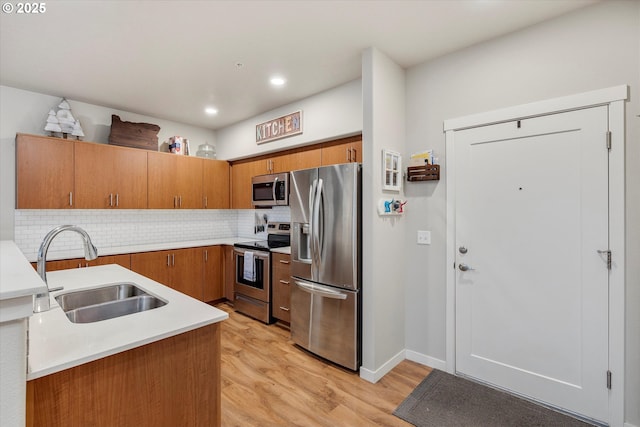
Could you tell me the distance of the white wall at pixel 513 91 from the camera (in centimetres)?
186

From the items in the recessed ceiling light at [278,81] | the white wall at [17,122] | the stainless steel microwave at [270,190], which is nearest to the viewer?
the recessed ceiling light at [278,81]

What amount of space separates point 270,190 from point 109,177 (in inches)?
75.6

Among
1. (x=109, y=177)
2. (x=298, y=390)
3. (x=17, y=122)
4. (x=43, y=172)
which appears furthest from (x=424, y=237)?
(x=17, y=122)

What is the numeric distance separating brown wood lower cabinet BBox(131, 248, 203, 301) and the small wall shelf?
2.97 metres

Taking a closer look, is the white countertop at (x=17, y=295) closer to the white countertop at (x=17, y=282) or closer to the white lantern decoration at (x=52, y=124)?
the white countertop at (x=17, y=282)

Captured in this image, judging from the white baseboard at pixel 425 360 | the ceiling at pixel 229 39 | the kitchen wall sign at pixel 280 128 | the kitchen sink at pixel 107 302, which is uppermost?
the ceiling at pixel 229 39

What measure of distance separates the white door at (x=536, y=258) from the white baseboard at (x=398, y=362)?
212 millimetres

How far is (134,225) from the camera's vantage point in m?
4.14

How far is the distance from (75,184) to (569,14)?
4.77m

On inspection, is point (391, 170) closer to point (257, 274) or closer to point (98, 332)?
point (257, 274)

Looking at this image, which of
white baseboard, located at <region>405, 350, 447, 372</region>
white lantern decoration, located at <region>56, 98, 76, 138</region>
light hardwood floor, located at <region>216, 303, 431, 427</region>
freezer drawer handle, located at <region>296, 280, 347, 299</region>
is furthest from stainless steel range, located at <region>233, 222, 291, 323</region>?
white lantern decoration, located at <region>56, 98, 76, 138</region>

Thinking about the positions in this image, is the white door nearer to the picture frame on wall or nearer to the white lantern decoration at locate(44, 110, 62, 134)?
the picture frame on wall

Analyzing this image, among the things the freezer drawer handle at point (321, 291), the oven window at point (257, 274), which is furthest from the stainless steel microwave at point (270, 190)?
the freezer drawer handle at point (321, 291)

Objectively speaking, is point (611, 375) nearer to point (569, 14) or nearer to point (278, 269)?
point (569, 14)
